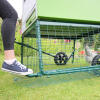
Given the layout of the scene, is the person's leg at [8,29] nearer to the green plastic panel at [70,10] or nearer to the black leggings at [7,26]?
the black leggings at [7,26]

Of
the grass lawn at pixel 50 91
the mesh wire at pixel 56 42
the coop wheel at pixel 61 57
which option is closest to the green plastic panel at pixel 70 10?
the mesh wire at pixel 56 42

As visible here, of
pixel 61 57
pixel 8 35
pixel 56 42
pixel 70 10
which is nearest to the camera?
pixel 8 35

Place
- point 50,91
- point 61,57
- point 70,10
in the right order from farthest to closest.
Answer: point 61,57 → point 70,10 → point 50,91

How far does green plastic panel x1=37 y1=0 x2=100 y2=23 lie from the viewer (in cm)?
112

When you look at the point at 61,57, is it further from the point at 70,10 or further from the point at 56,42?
the point at 70,10

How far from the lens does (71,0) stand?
4.01ft

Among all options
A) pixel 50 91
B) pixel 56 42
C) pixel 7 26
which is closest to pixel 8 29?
pixel 7 26

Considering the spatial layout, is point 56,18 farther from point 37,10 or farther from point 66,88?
point 66,88

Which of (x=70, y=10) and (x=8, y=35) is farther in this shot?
(x=70, y=10)

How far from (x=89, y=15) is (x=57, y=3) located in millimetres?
323

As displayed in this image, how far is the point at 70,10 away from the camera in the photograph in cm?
121

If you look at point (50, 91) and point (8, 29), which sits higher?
point (8, 29)

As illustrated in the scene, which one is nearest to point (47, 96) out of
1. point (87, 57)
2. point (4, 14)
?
point (4, 14)

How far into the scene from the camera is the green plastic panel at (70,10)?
1.12m
